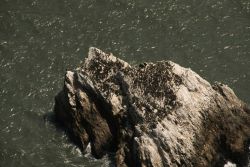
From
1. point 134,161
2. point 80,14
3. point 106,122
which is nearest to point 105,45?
point 80,14

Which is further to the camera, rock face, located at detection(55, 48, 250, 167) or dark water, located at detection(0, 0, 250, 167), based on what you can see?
dark water, located at detection(0, 0, 250, 167)

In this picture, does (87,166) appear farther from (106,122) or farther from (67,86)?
(67,86)

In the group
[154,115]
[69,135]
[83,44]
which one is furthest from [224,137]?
[83,44]

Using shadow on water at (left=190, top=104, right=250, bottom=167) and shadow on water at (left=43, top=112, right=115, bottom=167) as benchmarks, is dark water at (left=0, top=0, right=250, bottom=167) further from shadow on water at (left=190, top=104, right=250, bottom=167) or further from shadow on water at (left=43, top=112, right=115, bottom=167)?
shadow on water at (left=190, top=104, right=250, bottom=167)

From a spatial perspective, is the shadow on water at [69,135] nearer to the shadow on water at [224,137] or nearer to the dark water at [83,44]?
the dark water at [83,44]

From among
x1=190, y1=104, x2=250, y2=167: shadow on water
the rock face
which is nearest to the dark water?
the rock face

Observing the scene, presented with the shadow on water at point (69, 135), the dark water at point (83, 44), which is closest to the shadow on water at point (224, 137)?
the dark water at point (83, 44)
